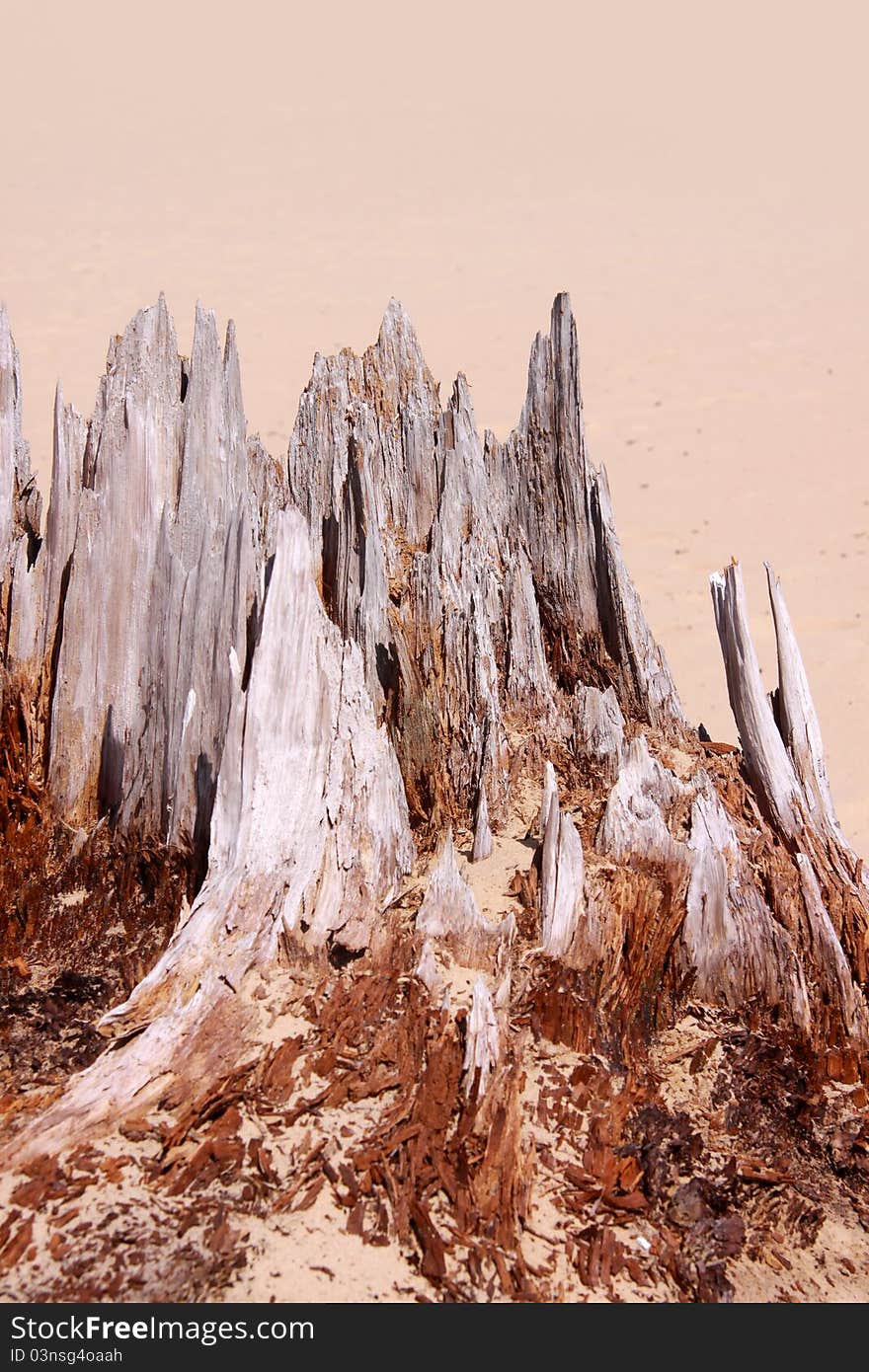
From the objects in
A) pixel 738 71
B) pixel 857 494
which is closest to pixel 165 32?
pixel 738 71

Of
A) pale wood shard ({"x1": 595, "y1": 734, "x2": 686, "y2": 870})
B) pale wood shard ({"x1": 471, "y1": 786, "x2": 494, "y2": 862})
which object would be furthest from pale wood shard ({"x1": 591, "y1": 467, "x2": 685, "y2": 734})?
pale wood shard ({"x1": 471, "y1": 786, "x2": 494, "y2": 862})

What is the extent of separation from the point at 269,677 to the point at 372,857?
89 cm

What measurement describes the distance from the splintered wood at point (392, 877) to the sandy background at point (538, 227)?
4925 millimetres

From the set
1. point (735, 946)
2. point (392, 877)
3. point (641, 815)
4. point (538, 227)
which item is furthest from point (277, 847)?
point (538, 227)

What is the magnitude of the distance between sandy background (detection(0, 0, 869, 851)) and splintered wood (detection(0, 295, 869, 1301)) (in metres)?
4.92

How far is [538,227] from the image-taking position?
105ft

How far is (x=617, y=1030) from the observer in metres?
4.10

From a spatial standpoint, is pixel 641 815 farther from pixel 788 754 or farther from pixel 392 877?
pixel 392 877

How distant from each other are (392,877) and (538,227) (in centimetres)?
3158

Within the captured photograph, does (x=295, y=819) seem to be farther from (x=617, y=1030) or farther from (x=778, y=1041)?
(x=778, y=1041)

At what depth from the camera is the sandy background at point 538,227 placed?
53.5 feet

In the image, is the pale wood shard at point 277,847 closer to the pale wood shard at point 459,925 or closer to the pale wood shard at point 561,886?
the pale wood shard at point 459,925

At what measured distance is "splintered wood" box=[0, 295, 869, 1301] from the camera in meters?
3.33

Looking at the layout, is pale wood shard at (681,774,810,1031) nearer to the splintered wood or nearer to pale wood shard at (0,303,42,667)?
the splintered wood
